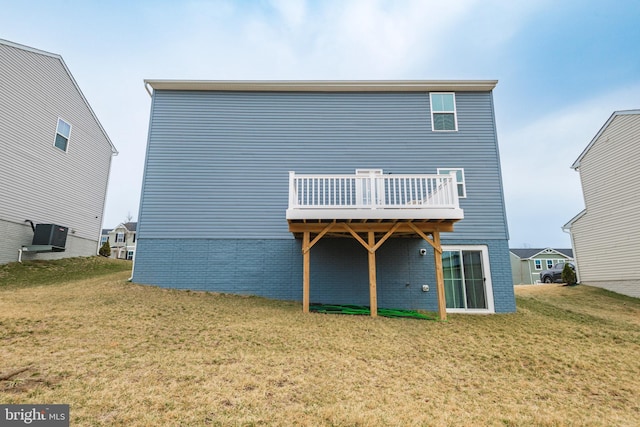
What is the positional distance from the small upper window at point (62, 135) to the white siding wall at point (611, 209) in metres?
23.6

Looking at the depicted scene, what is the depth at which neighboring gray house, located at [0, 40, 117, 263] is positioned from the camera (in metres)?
11.4

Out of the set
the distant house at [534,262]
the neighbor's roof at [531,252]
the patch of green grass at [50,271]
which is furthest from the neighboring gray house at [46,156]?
the neighbor's roof at [531,252]

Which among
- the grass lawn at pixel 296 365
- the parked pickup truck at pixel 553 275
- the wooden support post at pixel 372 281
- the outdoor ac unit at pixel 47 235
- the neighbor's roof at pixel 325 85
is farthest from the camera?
the parked pickup truck at pixel 553 275

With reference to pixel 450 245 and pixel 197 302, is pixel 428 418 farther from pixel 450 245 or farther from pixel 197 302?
pixel 450 245

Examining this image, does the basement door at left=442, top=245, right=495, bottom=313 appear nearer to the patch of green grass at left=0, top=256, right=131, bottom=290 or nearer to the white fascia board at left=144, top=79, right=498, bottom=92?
the white fascia board at left=144, top=79, right=498, bottom=92

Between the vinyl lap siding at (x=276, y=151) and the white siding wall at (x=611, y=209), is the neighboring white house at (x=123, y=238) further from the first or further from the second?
Answer: the white siding wall at (x=611, y=209)

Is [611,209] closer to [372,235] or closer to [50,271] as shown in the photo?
[372,235]

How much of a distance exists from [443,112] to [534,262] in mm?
29770

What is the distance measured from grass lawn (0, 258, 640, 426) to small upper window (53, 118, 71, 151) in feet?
25.6

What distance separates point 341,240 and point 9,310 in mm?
7790

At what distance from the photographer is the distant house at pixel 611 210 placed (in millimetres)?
12617

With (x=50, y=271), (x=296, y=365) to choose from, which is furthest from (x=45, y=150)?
(x=296, y=365)

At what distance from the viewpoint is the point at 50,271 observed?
11.6m

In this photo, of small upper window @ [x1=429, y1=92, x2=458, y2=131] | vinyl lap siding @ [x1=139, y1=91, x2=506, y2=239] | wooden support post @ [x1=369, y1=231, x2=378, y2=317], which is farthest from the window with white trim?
wooden support post @ [x1=369, y1=231, x2=378, y2=317]
